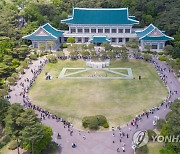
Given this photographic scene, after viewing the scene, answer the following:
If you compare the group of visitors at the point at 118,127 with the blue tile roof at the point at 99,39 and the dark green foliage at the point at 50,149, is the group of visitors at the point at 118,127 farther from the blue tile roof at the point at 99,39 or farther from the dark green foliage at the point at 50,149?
the blue tile roof at the point at 99,39

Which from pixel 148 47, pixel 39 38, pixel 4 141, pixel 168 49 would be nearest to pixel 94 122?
pixel 4 141

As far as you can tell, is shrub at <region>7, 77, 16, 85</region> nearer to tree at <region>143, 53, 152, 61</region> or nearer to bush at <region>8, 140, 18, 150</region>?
bush at <region>8, 140, 18, 150</region>

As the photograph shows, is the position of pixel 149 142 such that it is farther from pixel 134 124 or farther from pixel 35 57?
pixel 35 57

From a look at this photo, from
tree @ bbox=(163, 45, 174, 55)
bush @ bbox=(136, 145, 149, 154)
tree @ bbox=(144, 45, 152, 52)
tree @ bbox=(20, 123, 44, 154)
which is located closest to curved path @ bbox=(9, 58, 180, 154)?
bush @ bbox=(136, 145, 149, 154)

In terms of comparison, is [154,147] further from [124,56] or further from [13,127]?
[124,56]

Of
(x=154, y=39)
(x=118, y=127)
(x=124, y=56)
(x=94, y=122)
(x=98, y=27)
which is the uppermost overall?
(x=98, y=27)

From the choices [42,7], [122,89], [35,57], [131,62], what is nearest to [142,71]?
[131,62]
